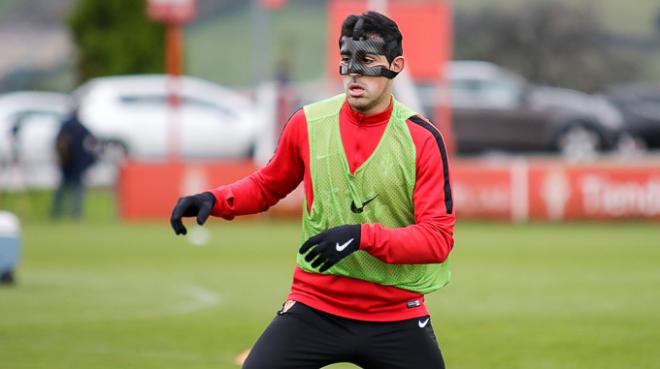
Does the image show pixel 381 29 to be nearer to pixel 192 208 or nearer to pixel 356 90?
pixel 356 90

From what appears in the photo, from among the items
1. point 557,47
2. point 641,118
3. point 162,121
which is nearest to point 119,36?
point 162,121

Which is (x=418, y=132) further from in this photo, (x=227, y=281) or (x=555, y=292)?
(x=227, y=281)

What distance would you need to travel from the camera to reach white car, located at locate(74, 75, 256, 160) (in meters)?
33.9

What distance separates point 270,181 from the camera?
6824 mm

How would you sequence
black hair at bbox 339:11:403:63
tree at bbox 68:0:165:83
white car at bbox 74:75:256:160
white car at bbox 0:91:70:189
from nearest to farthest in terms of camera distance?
black hair at bbox 339:11:403:63 → white car at bbox 0:91:70:189 → white car at bbox 74:75:256:160 → tree at bbox 68:0:165:83

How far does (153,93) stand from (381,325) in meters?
28.9

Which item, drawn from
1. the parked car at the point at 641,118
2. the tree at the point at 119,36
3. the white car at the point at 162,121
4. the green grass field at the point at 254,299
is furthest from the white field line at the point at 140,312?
the tree at the point at 119,36

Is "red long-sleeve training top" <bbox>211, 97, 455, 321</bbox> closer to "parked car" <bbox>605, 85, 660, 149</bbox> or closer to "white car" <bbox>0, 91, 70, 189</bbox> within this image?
"white car" <bbox>0, 91, 70, 189</bbox>

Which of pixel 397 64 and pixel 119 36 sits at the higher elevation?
pixel 119 36

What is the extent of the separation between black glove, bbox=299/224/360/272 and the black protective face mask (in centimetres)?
75

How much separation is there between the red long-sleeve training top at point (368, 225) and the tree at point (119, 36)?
4108cm

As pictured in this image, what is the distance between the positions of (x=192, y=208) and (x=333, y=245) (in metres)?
0.79

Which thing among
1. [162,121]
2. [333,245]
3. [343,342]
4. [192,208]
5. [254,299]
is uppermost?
[192,208]

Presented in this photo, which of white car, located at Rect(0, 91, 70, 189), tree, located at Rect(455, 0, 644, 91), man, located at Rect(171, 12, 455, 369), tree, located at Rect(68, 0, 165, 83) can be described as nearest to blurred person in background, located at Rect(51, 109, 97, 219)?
white car, located at Rect(0, 91, 70, 189)
